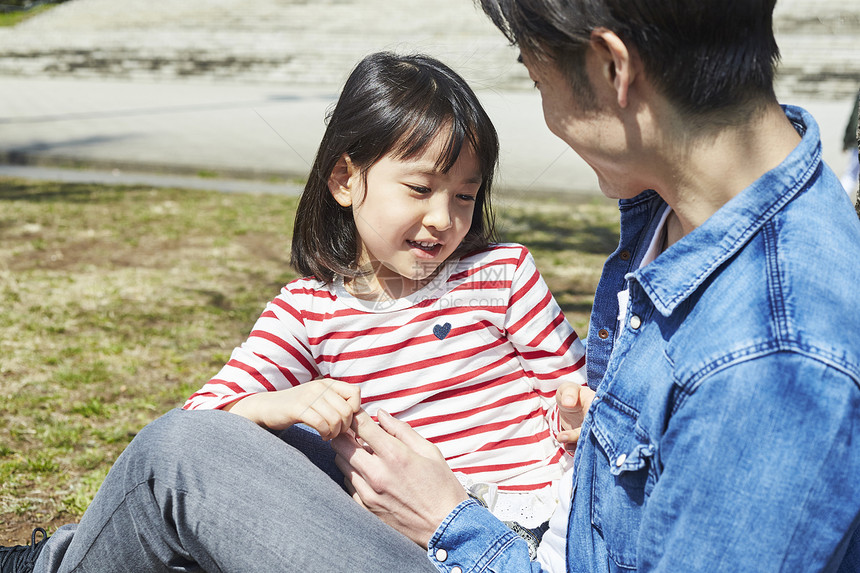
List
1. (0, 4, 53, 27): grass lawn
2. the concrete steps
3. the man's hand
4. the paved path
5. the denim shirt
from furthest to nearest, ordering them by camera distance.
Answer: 1. (0, 4, 53, 27): grass lawn
2. the concrete steps
3. the paved path
4. the man's hand
5. the denim shirt

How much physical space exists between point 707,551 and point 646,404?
0.72 feet

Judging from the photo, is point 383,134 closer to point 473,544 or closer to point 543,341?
point 543,341

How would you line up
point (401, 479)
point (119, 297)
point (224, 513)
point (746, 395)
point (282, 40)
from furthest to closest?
point (282, 40), point (119, 297), point (401, 479), point (224, 513), point (746, 395)

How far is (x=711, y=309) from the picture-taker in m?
1.12

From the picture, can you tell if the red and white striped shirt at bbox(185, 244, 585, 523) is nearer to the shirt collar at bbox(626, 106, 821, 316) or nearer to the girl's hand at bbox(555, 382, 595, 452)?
the girl's hand at bbox(555, 382, 595, 452)

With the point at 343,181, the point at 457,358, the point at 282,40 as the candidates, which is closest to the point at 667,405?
the point at 457,358

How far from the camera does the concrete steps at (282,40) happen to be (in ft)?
54.2

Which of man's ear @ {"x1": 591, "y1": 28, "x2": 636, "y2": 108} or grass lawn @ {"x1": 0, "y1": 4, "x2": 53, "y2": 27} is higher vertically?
man's ear @ {"x1": 591, "y1": 28, "x2": 636, "y2": 108}

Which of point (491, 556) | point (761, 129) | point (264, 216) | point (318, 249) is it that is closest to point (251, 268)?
point (264, 216)

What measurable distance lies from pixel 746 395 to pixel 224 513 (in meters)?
0.89

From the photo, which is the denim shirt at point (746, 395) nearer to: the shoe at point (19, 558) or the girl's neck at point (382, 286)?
the girl's neck at point (382, 286)

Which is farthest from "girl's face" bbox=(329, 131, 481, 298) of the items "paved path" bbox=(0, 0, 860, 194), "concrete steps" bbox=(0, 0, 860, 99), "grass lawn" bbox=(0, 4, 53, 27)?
"grass lawn" bbox=(0, 4, 53, 27)

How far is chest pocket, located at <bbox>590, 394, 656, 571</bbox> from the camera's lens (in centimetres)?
121

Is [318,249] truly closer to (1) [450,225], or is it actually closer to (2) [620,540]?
(1) [450,225]
